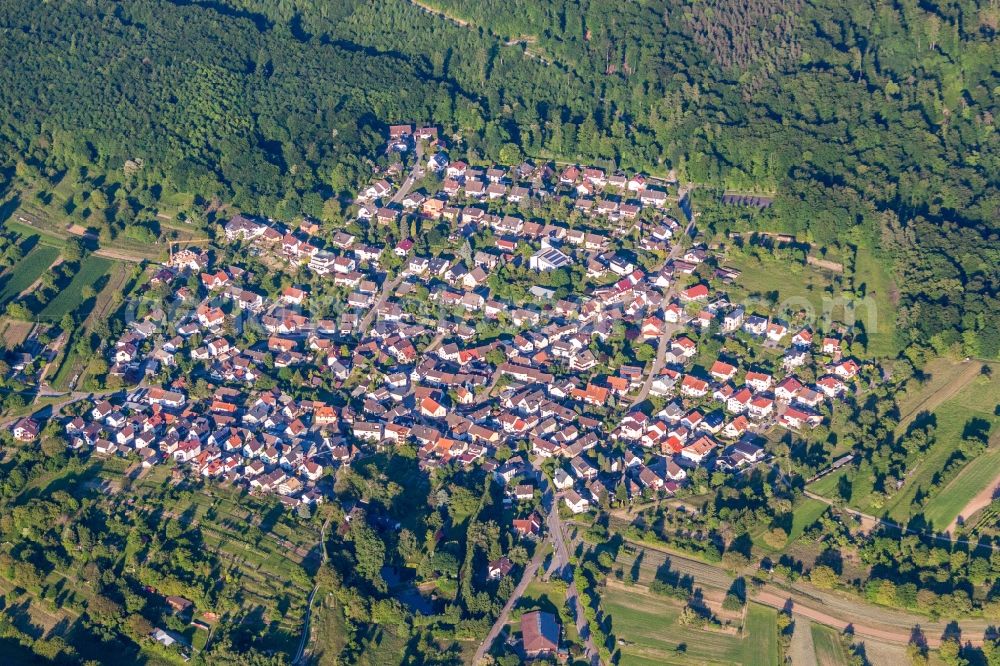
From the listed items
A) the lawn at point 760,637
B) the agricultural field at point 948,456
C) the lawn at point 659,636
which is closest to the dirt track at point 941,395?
the agricultural field at point 948,456

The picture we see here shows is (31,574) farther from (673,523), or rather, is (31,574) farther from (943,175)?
(943,175)

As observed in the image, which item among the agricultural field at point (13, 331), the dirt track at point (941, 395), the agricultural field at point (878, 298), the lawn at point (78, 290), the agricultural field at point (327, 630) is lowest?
the agricultural field at point (327, 630)

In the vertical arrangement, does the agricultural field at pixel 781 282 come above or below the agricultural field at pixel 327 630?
above

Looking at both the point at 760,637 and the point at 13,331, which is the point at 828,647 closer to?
the point at 760,637

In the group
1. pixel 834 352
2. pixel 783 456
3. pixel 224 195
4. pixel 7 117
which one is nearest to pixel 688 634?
pixel 783 456

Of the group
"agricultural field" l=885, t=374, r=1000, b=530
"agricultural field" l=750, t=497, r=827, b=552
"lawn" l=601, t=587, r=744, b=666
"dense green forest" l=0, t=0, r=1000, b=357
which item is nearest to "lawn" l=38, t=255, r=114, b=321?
"dense green forest" l=0, t=0, r=1000, b=357

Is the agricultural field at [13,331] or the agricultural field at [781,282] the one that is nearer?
the agricultural field at [13,331]

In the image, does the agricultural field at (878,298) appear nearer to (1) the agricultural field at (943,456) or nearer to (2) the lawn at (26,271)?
(1) the agricultural field at (943,456)
